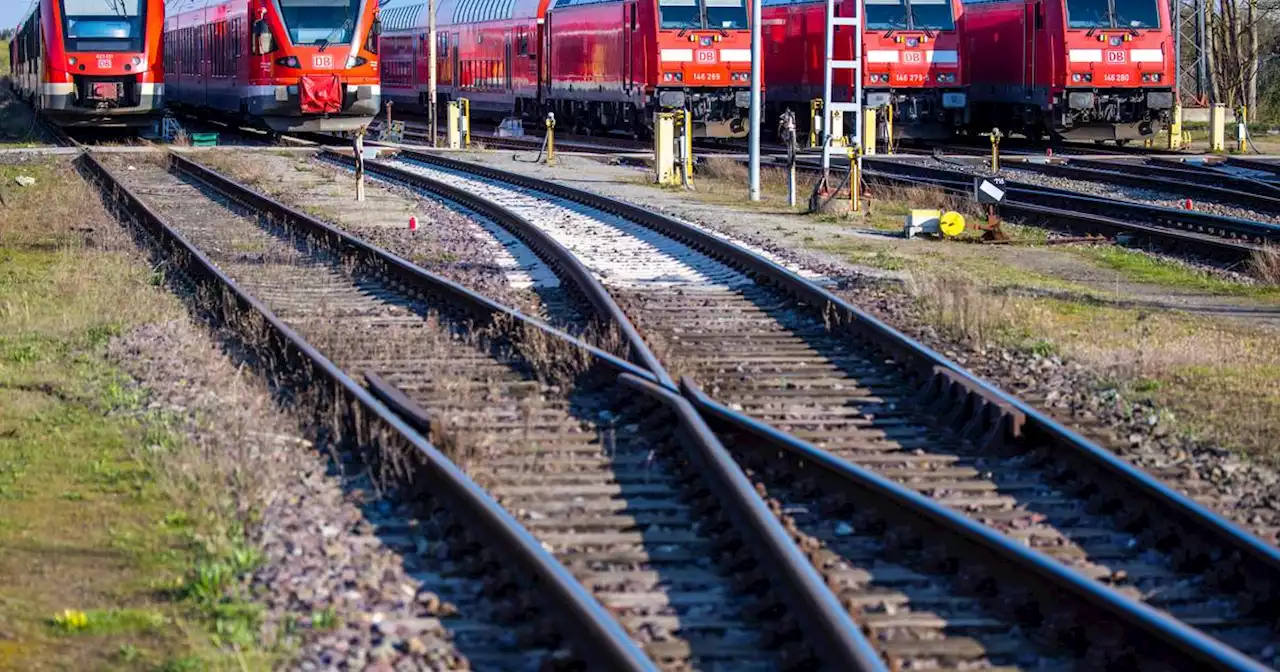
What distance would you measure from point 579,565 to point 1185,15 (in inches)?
1585

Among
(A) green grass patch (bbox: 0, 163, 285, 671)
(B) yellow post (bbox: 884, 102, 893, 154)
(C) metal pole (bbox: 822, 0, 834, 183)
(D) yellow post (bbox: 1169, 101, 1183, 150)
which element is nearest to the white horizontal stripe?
(B) yellow post (bbox: 884, 102, 893, 154)

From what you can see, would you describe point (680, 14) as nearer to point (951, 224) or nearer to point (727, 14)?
point (727, 14)

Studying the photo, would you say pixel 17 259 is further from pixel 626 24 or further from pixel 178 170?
pixel 626 24

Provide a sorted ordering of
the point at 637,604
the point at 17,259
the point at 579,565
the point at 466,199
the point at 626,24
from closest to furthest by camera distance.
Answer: the point at 637,604 < the point at 579,565 < the point at 17,259 < the point at 466,199 < the point at 626,24

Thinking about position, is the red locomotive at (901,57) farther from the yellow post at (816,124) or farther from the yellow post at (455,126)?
the yellow post at (455,126)

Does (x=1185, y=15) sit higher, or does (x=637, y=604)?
(x=1185, y=15)

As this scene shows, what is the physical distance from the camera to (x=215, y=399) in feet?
29.4

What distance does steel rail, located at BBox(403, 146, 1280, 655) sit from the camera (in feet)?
19.2

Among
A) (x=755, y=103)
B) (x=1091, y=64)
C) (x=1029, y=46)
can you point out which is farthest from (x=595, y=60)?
(x=755, y=103)

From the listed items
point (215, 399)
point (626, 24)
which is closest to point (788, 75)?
point (626, 24)

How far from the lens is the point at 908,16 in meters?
31.8

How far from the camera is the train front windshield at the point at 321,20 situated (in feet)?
107

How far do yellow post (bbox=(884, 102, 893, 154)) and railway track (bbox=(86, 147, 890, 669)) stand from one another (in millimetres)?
18544

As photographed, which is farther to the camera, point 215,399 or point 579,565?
point 215,399
